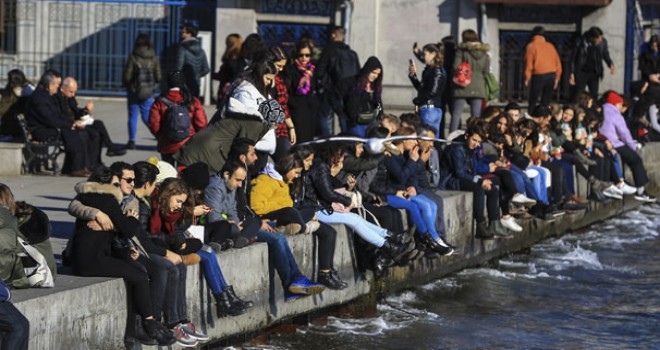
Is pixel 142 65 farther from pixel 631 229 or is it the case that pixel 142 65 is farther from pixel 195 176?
pixel 195 176

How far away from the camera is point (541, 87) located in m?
22.6

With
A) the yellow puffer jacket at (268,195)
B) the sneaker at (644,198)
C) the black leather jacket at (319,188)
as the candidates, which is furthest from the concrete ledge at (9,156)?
the sneaker at (644,198)

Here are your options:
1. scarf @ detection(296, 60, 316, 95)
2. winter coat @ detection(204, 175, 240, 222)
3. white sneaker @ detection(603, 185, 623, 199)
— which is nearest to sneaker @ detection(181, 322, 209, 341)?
winter coat @ detection(204, 175, 240, 222)

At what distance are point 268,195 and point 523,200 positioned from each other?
516 cm

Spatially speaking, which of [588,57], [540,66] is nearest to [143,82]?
[540,66]

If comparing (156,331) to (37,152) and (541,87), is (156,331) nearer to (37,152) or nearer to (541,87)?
(37,152)

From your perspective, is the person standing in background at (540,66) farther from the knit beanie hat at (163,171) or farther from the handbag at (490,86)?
the knit beanie hat at (163,171)

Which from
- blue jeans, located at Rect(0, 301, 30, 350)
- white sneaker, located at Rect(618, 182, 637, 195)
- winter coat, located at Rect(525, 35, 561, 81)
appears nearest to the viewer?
blue jeans, located at Rect(0, 301, 30, 350)

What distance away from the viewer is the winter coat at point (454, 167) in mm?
16094

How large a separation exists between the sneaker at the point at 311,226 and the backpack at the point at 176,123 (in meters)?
2.16

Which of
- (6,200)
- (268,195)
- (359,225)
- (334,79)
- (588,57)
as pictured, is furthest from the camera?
(588,57)

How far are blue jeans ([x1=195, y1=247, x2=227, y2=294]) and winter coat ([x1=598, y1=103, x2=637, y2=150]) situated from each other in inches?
432

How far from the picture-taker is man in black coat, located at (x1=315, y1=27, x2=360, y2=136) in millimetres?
17406

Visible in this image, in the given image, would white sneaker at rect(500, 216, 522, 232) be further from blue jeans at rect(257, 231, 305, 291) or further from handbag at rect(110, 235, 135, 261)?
handbag at rect(110, 235, 135, 261)
